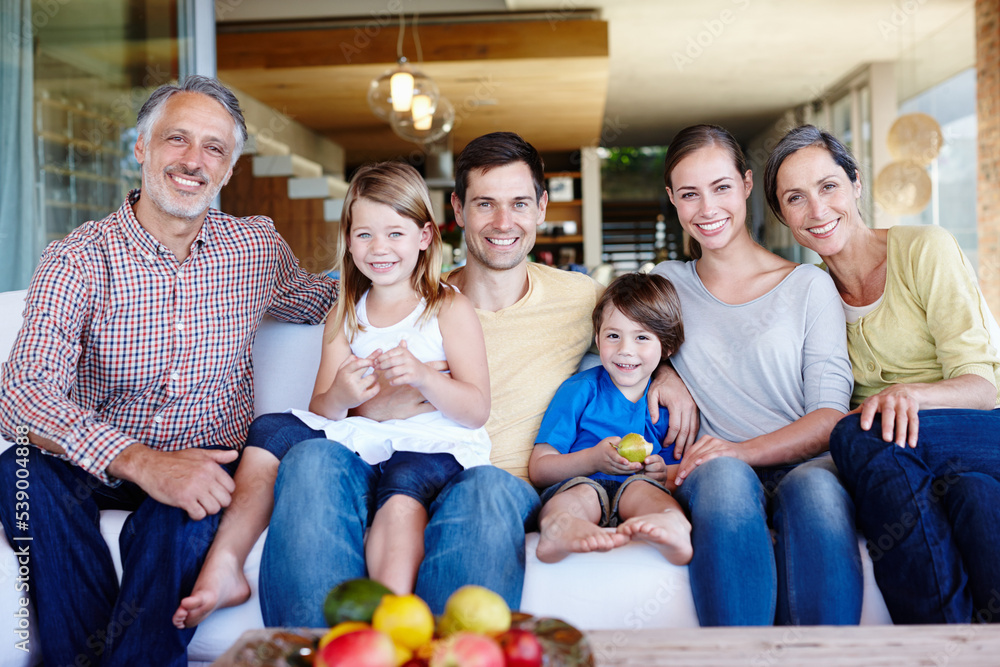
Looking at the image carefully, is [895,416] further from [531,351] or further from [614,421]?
[531,351]

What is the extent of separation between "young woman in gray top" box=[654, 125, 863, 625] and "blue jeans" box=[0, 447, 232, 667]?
88 centimetres

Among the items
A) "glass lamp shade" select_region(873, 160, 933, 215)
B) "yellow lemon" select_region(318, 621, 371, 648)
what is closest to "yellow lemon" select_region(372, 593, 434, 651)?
"yellow lemon" select_region(318, 621, 371, 648)

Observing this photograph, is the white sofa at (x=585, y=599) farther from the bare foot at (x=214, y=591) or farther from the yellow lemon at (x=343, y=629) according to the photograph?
the yellow lemon at (x=343, y=629)

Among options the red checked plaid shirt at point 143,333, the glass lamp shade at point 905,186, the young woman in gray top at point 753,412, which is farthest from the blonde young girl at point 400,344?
the glass lamp shade at point 905,186

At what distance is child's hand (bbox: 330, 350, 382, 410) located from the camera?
4.76 feet

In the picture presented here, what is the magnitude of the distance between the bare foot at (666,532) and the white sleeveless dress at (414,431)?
407 mm

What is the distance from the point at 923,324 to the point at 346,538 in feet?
3.99

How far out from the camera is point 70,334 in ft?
5.03

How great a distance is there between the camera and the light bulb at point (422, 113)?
4.16 meters

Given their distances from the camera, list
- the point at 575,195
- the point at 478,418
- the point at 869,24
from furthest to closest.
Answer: the point at 575,195 < the point at 869,24 < the point at 478,418

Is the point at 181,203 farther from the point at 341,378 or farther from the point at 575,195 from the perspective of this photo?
the point at 575,195

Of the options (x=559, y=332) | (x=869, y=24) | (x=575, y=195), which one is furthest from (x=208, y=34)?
(x=575, y=195)

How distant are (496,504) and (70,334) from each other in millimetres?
892

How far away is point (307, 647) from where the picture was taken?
0.81 metres
